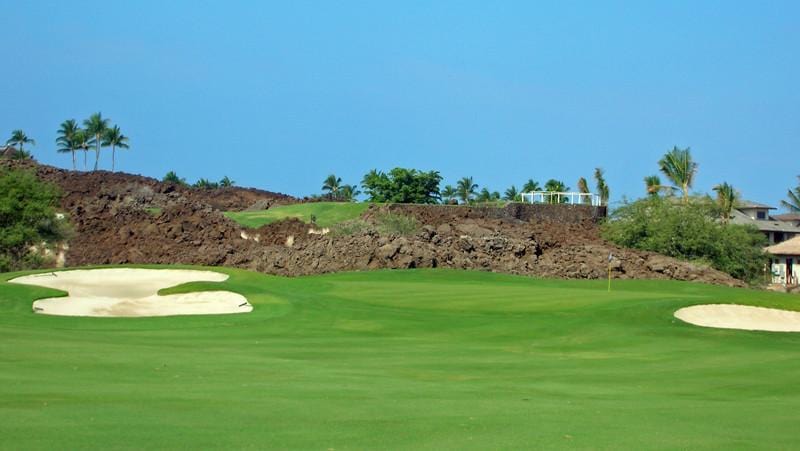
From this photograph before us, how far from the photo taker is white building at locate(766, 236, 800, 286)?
85000 mm

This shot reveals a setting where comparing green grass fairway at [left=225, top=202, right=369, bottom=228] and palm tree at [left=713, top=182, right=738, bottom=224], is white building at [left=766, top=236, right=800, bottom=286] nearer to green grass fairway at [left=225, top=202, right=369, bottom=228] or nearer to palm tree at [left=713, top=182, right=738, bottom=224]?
palm tree at [left=713, top=182, right=738, bottom=224]

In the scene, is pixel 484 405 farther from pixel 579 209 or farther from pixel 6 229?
pixel 579 209

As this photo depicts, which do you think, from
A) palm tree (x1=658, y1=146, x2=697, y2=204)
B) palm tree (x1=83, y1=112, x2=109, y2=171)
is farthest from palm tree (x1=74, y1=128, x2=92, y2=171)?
palm tree (x1=658, y1=146, x2=697, y2=204)

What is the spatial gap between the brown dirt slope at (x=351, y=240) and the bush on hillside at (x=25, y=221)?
5.69 meters

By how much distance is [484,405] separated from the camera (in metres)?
15.7

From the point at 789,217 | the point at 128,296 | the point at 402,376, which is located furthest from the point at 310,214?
the point at 789,217

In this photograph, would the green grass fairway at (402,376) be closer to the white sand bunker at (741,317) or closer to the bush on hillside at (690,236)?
the white sand bunker at (741,317)

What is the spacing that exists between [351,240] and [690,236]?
2533 cm

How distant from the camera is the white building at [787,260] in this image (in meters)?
85.0

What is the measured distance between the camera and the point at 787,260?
88.9m

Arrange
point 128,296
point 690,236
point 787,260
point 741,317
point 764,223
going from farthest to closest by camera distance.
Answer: point 764,223, point 787,260, point 690,236, point 128,296, point 741,317

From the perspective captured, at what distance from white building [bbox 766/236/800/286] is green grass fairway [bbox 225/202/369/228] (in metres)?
33.9

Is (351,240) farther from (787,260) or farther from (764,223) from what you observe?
(764,223)

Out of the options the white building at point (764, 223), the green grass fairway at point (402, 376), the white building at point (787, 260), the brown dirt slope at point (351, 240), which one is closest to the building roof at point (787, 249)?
the white building at point (787, 260)
